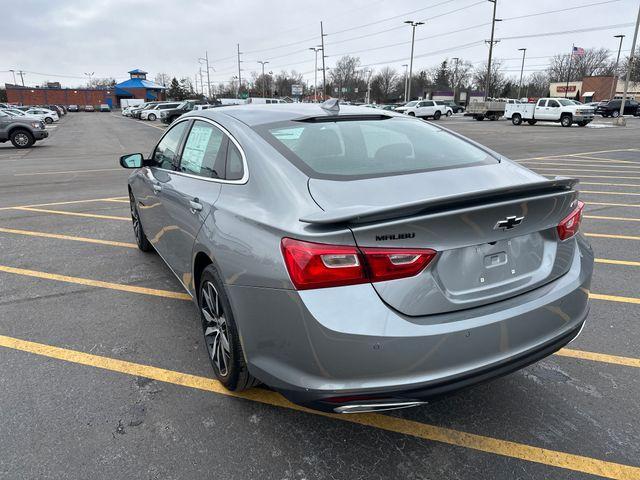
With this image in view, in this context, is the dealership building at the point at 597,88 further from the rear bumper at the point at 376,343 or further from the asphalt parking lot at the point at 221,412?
the rear bumper at the point at 376,343

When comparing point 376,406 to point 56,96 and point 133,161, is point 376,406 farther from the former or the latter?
point 56,96

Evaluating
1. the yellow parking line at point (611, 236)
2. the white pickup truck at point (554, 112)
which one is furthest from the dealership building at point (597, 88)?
the yellow parking line at point (611, 236)

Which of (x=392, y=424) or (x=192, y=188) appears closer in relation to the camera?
(x=392, y=424)

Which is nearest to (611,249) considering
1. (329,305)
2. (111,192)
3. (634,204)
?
(634,204)

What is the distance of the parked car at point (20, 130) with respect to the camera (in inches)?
774

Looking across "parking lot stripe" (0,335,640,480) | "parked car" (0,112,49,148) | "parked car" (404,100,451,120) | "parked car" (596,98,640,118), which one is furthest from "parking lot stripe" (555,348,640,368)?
"parked car" (596,98,640,118)

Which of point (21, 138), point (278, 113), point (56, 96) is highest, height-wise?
point (56, 96)

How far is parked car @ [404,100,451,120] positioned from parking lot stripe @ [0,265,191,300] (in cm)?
4171

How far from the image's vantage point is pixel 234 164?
9.23ft

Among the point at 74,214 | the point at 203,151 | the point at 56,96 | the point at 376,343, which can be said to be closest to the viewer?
the point at 376,343

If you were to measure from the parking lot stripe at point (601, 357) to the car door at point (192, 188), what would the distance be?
2.56 metres

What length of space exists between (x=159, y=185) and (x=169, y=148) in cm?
44

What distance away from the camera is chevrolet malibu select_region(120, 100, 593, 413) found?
1.96 metres

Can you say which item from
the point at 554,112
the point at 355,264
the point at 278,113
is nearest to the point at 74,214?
the point at 278,113
